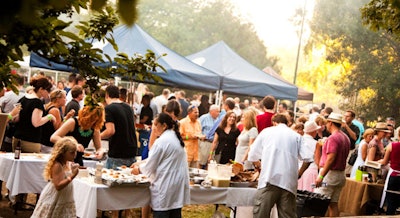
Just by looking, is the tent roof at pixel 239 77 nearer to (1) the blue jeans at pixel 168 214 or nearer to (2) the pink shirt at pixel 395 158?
(2) the pink shirt at pixel 395 158

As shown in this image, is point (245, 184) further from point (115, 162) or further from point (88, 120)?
point (88, 120)

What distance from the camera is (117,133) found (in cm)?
827

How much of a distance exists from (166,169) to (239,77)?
28.1ft

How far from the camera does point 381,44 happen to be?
3359 centimetres

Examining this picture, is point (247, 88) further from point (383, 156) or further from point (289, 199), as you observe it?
point (289, 199)

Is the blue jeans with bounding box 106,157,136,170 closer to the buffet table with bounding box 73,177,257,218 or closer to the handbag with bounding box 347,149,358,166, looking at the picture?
the buffet table with bounding box 73,177,257,218

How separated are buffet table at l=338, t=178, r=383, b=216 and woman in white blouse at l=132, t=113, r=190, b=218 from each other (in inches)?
198

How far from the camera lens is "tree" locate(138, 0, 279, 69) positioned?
2665 inches

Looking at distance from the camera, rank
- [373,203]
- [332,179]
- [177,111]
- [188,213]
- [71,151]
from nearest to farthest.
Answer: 1. [71,151]
2. [177,111]
3. [332,179]
4. [188,213]
5. [373,203]

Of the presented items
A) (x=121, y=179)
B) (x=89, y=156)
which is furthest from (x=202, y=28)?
(x=121, y=179)

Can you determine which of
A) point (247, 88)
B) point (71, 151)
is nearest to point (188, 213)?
point (71, 151)

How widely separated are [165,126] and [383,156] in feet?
20.0

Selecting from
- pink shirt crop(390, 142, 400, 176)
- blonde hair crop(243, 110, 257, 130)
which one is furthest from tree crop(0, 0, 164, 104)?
pink shirt crop(390, 142, 400, 176)

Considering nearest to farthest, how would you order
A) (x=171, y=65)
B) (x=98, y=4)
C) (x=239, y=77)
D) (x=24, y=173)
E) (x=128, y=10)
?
(x=128, y=10)
(x=98, y=4)
(x=24, y=173)
(x=171, y=65)
(x=239, y=77)
